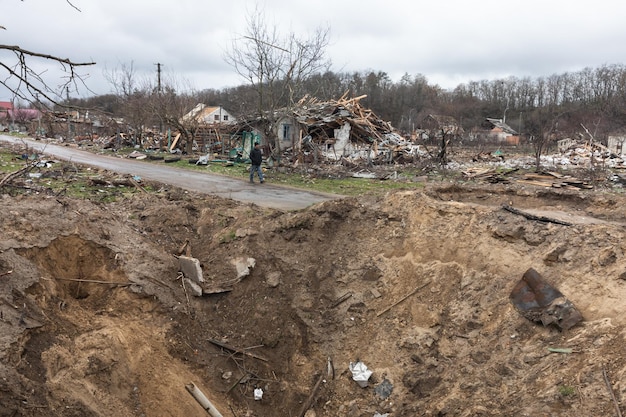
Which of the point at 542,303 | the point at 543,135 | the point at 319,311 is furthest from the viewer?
the point at 543,135

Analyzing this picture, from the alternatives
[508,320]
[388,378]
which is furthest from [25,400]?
[508,320]

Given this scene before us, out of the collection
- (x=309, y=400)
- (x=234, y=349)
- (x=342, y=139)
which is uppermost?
(x=342, y=139)

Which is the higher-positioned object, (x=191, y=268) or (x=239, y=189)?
(x=239, y=189)

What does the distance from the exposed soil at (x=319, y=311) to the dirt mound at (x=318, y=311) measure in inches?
0.9

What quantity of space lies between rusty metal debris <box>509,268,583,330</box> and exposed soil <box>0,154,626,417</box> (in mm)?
118

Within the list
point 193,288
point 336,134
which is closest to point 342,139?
point 336,134

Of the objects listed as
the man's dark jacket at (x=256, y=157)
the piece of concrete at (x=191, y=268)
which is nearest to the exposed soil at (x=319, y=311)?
the piece of concrete at (x=191, y=268)

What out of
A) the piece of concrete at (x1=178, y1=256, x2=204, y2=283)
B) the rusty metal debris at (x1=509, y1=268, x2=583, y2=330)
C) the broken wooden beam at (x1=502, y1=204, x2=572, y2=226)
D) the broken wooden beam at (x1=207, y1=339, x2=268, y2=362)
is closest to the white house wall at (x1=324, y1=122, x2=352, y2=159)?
the broken wooden beam at (x1=502, y1=204, x2=572, y2=226)

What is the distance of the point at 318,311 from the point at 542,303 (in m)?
3.20

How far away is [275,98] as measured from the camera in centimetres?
2053

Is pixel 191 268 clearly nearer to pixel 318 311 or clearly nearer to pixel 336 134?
pixel 318 311

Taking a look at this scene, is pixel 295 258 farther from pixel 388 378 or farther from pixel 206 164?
pixel 206 164

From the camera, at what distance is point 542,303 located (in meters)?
5.57

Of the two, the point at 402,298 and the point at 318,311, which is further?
the point at 318,311
